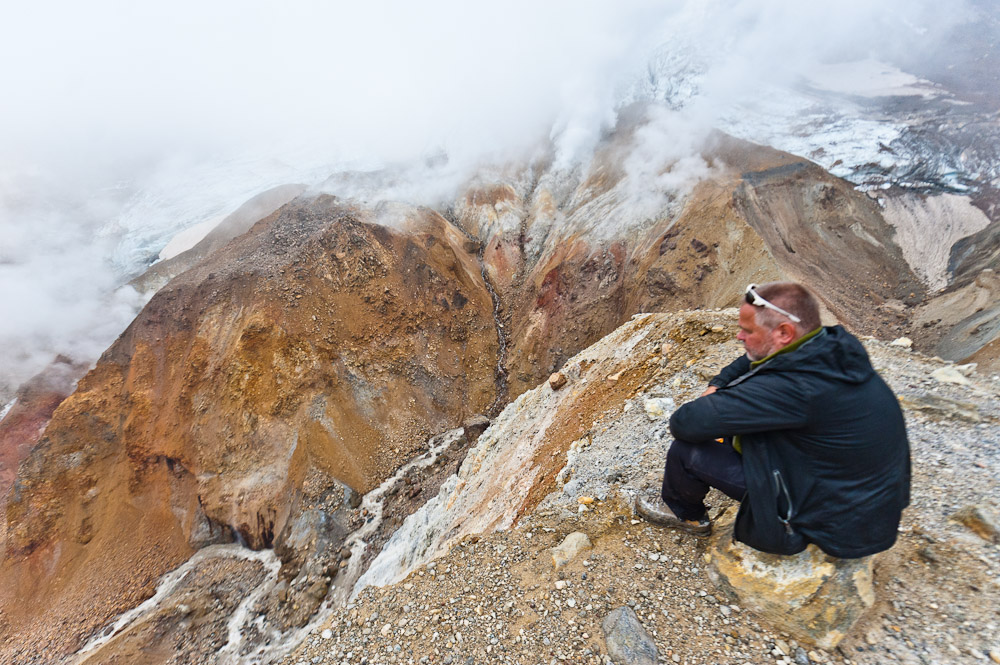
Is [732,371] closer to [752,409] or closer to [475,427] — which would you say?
[752,409]

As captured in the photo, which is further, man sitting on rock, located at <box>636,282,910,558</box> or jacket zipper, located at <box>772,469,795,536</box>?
jacket zipper, located at <box>772,469,795,536</box>

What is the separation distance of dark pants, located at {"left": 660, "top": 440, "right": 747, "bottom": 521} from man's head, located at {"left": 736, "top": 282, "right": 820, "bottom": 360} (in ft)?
2.65

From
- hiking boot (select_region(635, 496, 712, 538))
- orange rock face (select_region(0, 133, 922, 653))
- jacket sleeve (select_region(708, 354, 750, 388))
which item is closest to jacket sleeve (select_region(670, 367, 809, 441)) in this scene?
jacket sleeve (select_region(708, 354, 750, 388))

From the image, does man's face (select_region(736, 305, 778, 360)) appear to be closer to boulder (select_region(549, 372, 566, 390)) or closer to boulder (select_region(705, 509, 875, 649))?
boulder (select_region(705, 509, 875, 649))

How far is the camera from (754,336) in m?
2.83

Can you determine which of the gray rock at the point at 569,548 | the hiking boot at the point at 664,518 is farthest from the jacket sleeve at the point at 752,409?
the gray rock at the point at 569,548

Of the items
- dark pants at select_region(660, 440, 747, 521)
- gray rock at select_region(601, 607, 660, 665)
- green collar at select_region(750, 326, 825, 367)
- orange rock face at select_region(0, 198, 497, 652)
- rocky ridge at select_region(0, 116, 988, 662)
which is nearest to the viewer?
green collar at select_region(750, 326, 825, 367)

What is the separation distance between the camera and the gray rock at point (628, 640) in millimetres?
3158

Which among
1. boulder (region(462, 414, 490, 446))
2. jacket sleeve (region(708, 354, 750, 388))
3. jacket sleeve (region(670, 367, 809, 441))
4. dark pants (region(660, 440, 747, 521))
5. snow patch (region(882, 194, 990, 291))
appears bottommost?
snow patch (region(882, 194, 990, 291))

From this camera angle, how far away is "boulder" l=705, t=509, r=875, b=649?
287 centimetres

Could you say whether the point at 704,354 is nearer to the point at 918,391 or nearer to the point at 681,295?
the point at 918,391

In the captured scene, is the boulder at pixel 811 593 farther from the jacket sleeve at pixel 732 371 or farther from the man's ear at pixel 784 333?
the man's ear at pixel 784 333

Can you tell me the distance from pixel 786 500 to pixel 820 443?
0.53 metres

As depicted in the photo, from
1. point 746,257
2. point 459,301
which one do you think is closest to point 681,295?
point 746,257
